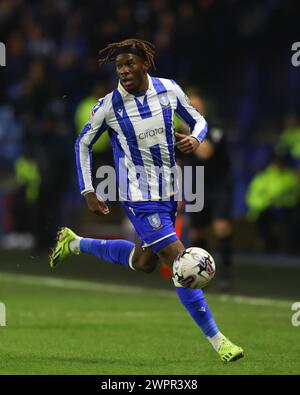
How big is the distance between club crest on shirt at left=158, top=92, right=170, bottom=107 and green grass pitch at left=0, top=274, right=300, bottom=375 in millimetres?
1702

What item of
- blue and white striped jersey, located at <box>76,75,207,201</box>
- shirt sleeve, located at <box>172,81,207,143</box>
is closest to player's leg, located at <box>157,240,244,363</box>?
blue and white striped jersey, located at <box>76,75,207,201</box>

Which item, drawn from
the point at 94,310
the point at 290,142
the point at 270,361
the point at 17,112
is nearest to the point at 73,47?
the point at 17,112

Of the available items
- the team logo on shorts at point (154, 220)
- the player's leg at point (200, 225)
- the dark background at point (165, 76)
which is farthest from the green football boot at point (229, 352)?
the dark background at point (165, 76)

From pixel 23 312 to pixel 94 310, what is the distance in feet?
2.23

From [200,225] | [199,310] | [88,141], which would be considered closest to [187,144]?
[88,141]

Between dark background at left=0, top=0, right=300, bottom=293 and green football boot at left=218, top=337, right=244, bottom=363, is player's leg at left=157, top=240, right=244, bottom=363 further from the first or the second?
dark background at left=0, top=0, right=300, bottom=293

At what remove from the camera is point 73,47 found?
76.4 ft

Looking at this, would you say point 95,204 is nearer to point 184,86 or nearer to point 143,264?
point 143,264

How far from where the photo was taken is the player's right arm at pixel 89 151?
8836 mm

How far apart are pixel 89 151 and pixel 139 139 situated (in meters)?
0.39

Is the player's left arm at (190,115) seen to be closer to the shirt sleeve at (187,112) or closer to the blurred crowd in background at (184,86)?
the shirt sleeve at (187,112)

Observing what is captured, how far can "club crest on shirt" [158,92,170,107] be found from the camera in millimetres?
8867
